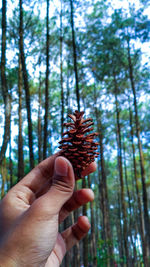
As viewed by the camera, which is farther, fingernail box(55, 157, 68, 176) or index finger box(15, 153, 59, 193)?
index finger box(15, 153, 59, 193)

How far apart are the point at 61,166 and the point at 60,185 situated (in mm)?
131

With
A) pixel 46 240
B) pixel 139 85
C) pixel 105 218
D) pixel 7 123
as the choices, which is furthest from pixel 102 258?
pixel 139 85

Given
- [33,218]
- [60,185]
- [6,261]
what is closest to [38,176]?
[60,185]

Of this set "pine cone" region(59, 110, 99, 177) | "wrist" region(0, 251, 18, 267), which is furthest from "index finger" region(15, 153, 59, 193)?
"wrist" region(0, 251, 18, 267)

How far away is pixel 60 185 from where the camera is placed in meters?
1.26

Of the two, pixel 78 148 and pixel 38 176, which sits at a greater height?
pixel 78 148

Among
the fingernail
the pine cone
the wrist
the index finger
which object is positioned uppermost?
the pine cone

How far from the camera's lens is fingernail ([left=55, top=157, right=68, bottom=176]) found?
1221mm

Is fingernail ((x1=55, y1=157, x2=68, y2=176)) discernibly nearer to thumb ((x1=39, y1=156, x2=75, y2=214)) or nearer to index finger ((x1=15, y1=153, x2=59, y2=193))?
thumb ((x1=39, y1=156, x2=75, y2=214))

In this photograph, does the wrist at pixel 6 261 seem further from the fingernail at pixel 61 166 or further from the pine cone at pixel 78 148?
the pine cone at pixel 78 148

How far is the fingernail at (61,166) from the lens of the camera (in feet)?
4.00

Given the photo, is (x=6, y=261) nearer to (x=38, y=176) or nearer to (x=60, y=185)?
(x=60, y=185)

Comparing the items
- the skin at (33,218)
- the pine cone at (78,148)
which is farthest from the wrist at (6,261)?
the pine cone at (78,148)

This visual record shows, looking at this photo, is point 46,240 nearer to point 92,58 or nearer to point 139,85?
point 92,58
